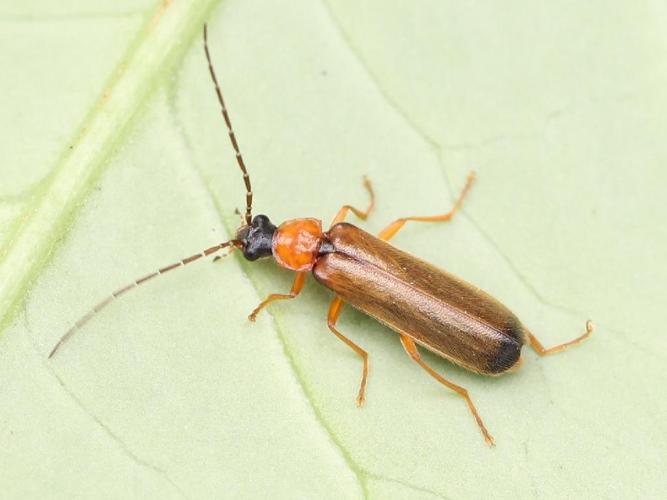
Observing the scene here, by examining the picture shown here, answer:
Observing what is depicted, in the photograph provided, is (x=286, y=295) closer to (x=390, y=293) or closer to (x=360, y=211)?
(x=390, y=293)

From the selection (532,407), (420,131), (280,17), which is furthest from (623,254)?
(280,17)

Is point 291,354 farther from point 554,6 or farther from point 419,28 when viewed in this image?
point 554,6

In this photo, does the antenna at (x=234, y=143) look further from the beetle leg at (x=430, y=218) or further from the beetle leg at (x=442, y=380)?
the beetle leg at (x=442, y=380)

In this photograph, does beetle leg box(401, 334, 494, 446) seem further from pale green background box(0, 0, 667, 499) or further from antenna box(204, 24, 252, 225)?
antenna box(204, 24, 252, 225)

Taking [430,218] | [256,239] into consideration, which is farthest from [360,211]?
[256,239]

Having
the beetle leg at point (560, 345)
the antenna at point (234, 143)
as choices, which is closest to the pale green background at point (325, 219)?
the beetle leg at point (560, 345)

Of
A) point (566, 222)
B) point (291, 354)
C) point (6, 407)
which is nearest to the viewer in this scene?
point (6, 407)
